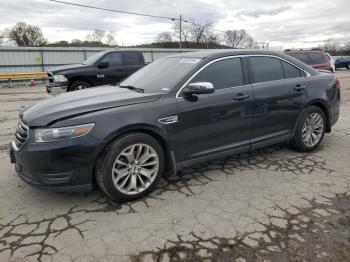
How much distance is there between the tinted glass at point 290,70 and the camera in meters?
4.99

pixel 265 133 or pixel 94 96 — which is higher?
pixel 94 96

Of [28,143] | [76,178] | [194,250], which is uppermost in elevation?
[28,143]

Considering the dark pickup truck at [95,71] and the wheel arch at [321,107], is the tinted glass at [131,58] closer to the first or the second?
the dark pickup truck at [95,71]

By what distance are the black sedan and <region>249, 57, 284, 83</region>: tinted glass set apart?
0.05 feet

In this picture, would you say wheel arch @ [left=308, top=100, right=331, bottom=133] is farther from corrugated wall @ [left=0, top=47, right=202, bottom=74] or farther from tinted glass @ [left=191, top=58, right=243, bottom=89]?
corrugated wall @ [left=0, top=47, right=202, bottom=74]

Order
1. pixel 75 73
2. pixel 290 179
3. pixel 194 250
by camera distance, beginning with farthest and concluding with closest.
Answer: pixel 75 73
pixel 290 179
pixel 194 250

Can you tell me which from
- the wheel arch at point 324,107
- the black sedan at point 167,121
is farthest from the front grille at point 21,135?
the wheel arch at point 324,107

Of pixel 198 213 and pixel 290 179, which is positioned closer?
pixel 198 213

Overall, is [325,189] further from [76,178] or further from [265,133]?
[76,178]

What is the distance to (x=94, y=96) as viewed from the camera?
13.1ft

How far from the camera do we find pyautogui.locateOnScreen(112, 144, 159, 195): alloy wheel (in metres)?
3.51

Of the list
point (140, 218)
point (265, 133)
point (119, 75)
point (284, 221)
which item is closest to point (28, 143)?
point (140, 218)

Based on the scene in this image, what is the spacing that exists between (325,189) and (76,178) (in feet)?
9.30

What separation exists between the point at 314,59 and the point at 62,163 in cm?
1162
